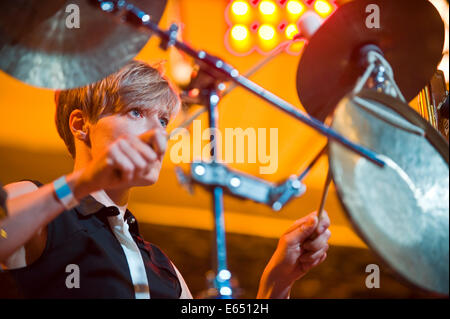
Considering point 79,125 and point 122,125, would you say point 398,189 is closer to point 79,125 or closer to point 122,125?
point 122,125

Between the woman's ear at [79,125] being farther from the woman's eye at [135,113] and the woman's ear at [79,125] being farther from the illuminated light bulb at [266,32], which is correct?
the illuminated light bulb at [266,32]

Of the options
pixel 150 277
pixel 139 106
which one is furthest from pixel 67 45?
Answer: pixel 150 277

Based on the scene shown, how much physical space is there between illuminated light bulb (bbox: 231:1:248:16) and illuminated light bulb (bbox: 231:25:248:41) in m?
0.06

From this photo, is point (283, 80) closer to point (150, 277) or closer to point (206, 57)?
point (150, 277)

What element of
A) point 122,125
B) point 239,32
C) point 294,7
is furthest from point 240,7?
point 122,125

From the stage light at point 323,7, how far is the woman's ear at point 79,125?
105cm

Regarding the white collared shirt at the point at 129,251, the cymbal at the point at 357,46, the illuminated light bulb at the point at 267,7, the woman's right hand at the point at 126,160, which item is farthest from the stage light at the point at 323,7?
the woman's right hand at the point at 126,160

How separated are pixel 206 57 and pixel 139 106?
1.22ft

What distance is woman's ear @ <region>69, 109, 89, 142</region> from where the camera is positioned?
1.12m

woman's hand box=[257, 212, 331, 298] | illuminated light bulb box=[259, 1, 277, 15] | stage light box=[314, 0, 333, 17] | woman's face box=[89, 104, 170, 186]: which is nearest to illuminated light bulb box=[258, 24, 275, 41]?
illuminated light bulb box=[259, 1, 277, 15]

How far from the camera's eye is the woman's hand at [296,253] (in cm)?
102

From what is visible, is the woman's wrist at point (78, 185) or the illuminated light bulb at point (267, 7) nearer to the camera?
the woman's wrist at point (78, 185)

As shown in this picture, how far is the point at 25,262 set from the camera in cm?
91

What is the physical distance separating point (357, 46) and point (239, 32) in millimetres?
1070
